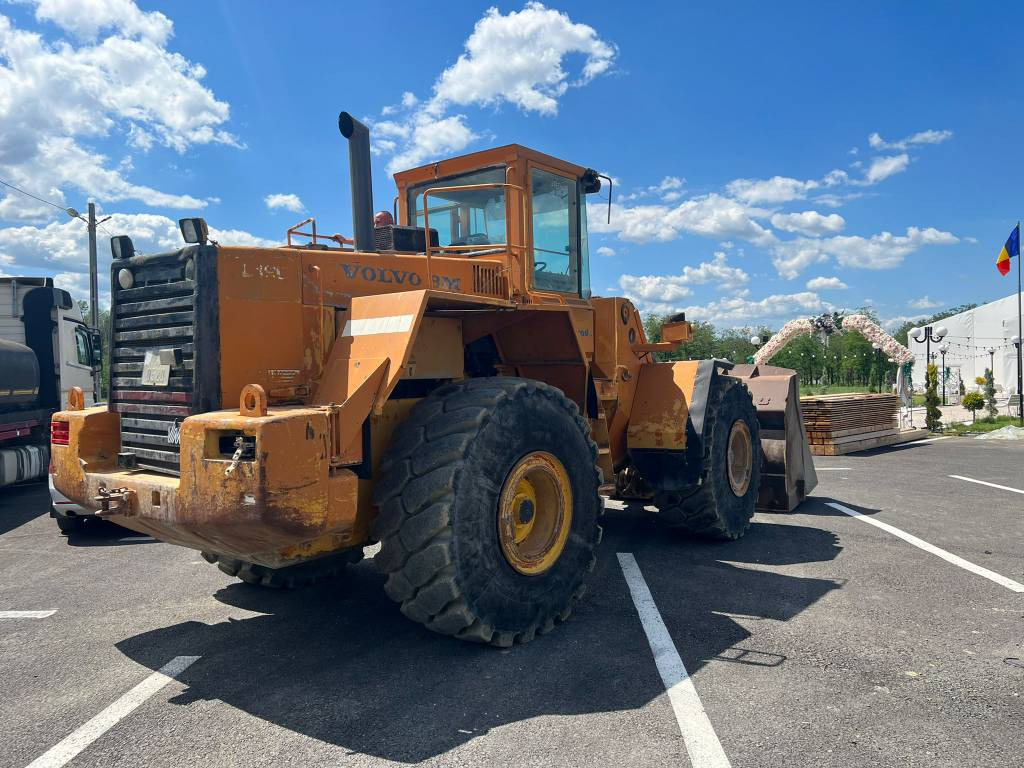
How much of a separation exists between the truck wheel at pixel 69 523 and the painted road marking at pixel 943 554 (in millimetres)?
8284

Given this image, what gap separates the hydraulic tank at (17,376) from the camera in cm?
1005

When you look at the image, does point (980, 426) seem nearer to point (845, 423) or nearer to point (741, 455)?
point (845, 423)

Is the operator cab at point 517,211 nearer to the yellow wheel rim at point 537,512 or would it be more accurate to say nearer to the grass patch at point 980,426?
the yellow wheel rim at point 537,512

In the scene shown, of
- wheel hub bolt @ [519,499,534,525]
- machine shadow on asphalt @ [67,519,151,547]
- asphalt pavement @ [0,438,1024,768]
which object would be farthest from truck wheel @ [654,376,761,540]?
machine shadow on asphalt @ [67,519,151,547]

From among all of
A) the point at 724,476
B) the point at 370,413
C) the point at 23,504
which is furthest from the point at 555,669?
the point at 23,504

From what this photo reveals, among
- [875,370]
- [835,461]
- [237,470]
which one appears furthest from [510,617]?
[875,370]

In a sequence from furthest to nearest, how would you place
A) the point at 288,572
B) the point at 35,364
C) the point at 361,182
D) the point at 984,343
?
the point at 984,343
the point at 35,364
the point at 288,572
the point at 361,182

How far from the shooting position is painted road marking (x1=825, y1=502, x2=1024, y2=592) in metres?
5.39

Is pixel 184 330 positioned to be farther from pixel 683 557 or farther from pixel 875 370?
pixel 875 370

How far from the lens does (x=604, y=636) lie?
14.2 ft

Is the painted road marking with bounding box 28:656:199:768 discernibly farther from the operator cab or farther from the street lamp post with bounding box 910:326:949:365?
the street lamp post with bounding box 910:326:949:365

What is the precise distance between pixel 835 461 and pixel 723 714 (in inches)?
432

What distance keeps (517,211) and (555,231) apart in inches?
21.3

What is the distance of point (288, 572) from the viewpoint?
5324 millimetres
